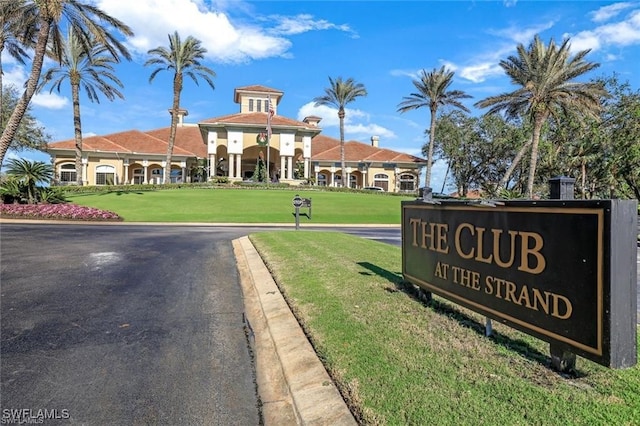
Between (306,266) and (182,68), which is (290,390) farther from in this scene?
(182,68)

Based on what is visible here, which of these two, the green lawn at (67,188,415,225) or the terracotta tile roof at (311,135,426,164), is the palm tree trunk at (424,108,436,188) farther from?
the green lawn at (67,188,415,225)

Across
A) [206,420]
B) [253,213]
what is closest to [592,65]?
[253,213]

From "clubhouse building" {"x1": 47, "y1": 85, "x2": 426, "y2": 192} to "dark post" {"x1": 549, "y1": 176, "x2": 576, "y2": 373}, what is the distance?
36.9m

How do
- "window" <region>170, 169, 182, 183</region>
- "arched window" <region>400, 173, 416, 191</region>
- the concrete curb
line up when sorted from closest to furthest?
the concrete curb → "window" <region>170, 169, 182, 183</region> → "arched window" <region>400, 173, 416, 191</region>

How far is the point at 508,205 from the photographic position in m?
3.40

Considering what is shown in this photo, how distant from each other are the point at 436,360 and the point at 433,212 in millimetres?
1743

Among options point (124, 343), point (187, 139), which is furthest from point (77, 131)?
point (124, 343)

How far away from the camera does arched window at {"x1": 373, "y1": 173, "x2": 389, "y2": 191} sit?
52.4 meters

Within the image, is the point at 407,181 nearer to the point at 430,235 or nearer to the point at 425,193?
the point at 425,193

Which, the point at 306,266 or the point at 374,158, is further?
the point at 374,158

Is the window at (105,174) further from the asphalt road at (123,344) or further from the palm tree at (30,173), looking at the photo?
the asphalt road at (123,344)

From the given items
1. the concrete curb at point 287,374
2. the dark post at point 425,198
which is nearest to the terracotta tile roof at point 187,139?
the concrete curb at point 287,374

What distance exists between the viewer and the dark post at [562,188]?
3148mm

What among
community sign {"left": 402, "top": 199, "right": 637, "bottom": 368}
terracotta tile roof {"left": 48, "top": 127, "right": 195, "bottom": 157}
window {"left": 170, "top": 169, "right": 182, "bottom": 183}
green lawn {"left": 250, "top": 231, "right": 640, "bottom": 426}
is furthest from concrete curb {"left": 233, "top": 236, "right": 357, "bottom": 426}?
window {"left": 170, "top": 169, "right": 182, "bottom": 183}
